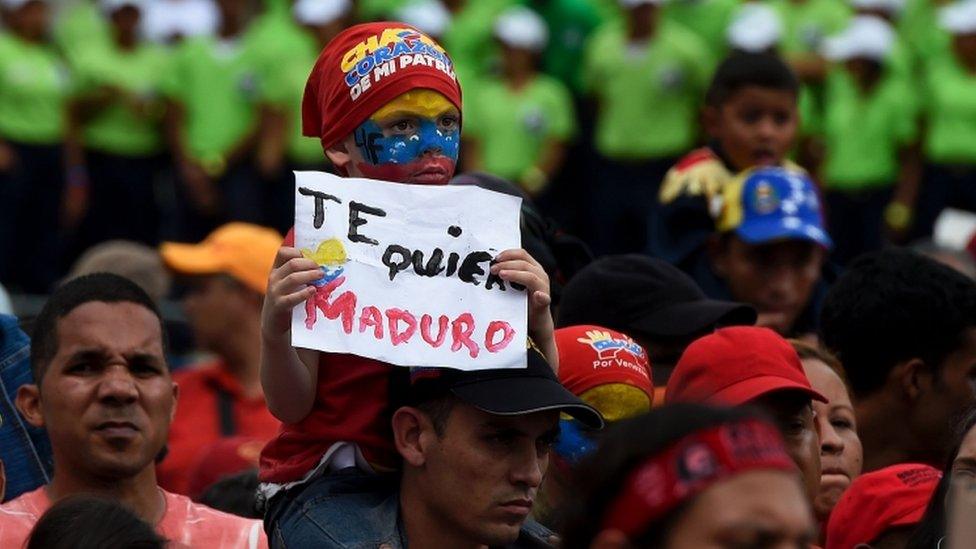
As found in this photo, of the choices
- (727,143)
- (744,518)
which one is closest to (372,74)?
(744,518)

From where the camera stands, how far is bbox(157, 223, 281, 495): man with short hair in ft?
31.6

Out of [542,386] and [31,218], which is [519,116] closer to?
[31,218]

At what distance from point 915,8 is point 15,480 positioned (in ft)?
29.3

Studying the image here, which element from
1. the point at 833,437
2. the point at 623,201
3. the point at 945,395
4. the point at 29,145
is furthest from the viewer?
the point at 29,145

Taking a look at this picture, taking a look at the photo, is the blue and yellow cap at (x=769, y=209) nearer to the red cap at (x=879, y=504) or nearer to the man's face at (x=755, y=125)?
the man's face at (x=755, y=125)

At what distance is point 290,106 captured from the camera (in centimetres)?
1516

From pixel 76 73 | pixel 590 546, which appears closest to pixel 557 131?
pixel 76 73

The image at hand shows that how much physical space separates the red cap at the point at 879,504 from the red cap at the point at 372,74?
5.27 ft

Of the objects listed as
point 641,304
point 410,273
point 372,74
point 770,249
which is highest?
point 372,74

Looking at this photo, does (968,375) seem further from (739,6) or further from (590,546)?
(739,6)

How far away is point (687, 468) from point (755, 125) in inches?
204

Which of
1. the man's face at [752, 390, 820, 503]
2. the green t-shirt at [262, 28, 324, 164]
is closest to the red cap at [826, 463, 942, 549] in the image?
the man's face at [752, 390, 820, 503]

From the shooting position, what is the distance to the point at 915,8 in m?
14.4

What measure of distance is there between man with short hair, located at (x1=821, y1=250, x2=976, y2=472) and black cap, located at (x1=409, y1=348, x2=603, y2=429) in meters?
1.95
